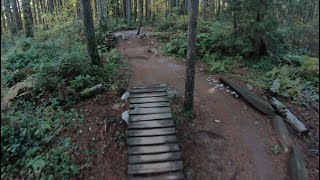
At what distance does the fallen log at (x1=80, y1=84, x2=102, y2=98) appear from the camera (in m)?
9.05

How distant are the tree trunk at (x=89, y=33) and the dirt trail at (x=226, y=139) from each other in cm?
170

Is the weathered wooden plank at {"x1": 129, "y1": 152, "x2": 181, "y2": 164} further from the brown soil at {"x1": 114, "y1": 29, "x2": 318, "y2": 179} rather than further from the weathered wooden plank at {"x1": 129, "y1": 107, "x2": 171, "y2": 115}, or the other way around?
the weathered wooden plank at {"x1": 129, "y1": 107, "x2": 171, "y2": 115}

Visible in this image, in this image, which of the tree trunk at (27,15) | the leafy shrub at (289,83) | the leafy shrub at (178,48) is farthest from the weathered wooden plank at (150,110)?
the tree trunk at (27,15)

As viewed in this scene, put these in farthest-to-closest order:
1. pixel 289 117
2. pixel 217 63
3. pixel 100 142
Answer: pixel 217 63 < pixel 289 117 < pixel 100 142

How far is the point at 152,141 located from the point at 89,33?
5.33 meters

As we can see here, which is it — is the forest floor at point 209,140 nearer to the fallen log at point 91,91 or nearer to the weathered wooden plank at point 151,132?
the fallen log at point 91,91

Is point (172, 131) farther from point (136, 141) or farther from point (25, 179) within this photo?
point (25, 179)

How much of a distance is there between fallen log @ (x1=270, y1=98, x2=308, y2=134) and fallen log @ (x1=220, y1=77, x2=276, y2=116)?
0.23 meters

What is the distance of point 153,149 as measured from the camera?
22.5 ft

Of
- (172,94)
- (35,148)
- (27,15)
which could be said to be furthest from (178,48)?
(27,15)

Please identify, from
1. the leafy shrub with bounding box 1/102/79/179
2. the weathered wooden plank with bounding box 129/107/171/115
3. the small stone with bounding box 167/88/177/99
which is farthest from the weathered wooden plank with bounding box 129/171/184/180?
the small stone with bounding box 167/88/177/99

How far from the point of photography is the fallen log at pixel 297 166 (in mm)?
6519

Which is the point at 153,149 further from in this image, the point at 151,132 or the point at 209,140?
the point at 209,140

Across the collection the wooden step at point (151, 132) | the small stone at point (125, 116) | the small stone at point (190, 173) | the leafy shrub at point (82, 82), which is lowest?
the small stone at point (190, 173)
